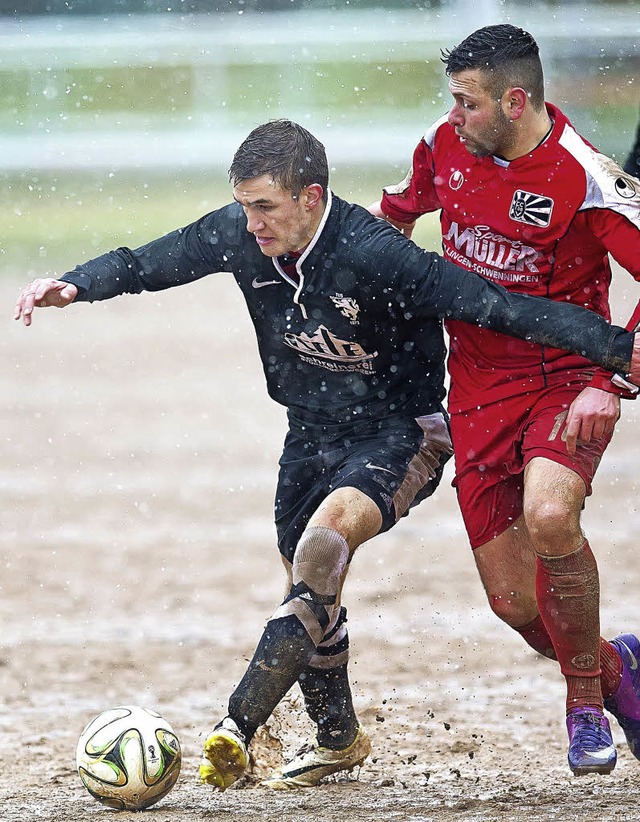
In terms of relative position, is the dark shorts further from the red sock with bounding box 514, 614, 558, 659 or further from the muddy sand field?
the muddy sand field

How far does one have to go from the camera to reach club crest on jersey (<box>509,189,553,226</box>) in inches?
164

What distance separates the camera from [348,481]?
430 cm

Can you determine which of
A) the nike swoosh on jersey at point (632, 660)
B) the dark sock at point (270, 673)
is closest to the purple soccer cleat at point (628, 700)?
the nike swoosh on jersey at point (632, 660)

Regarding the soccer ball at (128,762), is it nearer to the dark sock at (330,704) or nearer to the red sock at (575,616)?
the dark sock at (330,704)

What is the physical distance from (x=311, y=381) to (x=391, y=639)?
243 cm

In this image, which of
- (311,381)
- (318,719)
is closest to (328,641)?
(318,719)

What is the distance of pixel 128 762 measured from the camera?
161 inches

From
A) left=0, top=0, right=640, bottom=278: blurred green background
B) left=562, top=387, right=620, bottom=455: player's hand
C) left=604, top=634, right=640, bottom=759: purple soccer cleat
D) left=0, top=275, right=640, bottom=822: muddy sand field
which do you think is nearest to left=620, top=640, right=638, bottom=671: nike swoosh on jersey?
left=604, top=634, right=640, bottom=759: purple soccer cleat

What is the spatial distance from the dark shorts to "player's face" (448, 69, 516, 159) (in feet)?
3.51

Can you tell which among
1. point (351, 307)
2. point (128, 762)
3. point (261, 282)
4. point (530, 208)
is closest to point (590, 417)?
point (530, 208)

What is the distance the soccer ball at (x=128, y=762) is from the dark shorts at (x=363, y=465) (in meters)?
0.89

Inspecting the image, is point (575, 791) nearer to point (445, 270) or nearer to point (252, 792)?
point (252, 792)

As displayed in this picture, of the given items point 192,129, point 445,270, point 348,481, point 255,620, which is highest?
point 445,270

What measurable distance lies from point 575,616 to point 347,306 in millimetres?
1323
